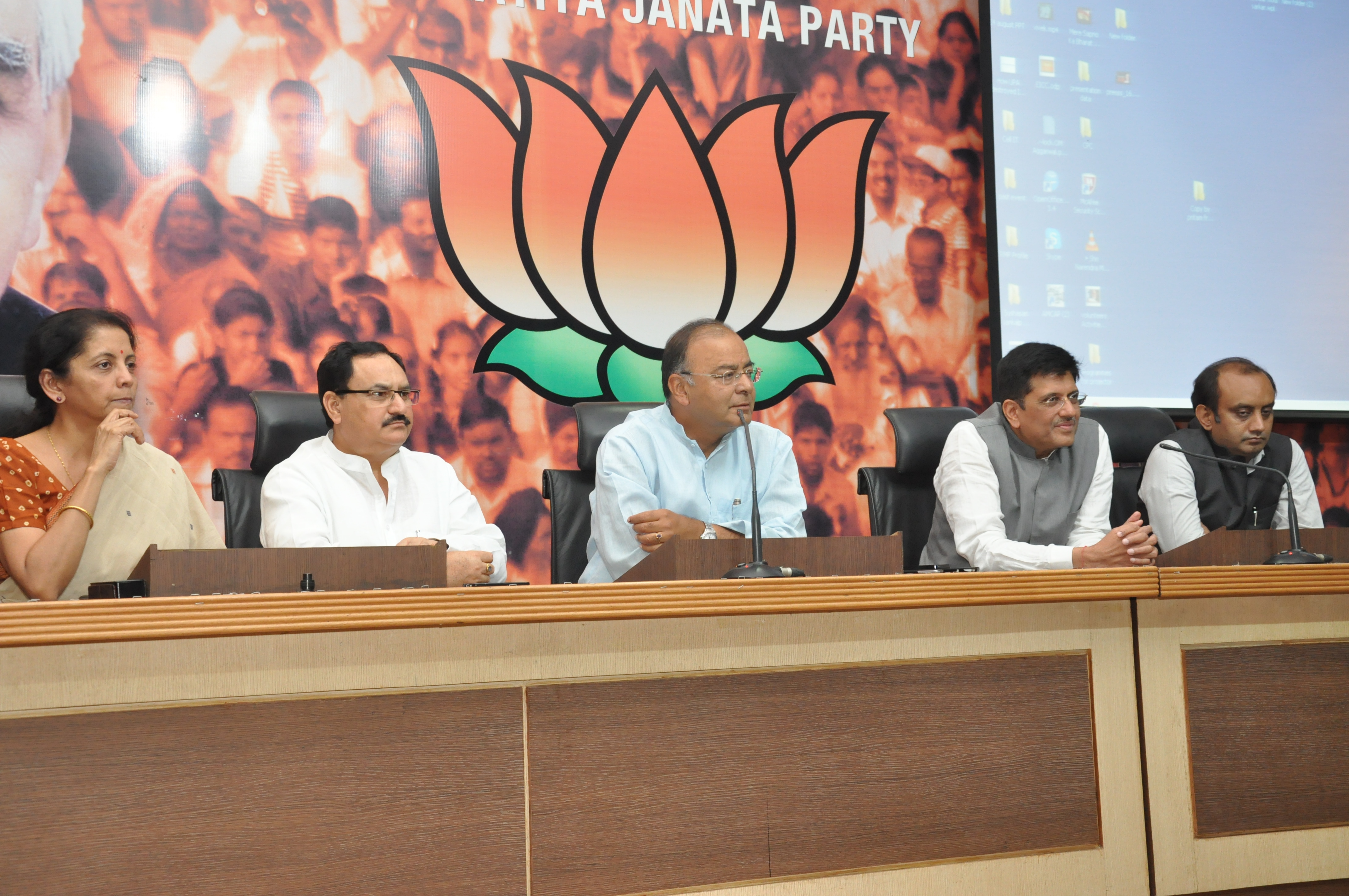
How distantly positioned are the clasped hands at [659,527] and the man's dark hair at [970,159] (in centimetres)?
201

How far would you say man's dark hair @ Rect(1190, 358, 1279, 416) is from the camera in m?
2.88

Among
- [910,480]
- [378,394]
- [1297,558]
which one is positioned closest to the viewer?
[1297,558]

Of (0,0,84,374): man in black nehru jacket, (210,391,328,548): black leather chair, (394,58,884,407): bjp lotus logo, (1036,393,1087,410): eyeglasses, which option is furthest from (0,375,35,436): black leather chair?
(1036,393,1087,410): eyeglasses

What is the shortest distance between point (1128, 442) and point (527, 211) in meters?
1.80

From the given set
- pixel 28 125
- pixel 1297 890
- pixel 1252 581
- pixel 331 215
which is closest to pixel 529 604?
pixel 1252 581

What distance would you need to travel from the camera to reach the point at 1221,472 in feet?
9.57

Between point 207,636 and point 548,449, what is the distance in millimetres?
1936

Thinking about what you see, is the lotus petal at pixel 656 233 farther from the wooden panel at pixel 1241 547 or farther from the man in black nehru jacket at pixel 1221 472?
the wooden panel at pixel 1241 547

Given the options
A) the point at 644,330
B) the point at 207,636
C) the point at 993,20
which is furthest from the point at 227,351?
the point at 993,20

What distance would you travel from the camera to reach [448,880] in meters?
1.24

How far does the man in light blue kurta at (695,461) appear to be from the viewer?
7.79 feet

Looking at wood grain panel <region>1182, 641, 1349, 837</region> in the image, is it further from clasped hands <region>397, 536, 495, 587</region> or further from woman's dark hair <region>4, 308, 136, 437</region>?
woman's dark hair <region>4, 308, 136, 437</region>

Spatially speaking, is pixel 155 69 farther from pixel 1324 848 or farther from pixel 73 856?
pixel 1324 848

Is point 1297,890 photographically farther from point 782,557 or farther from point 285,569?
point 285,569
